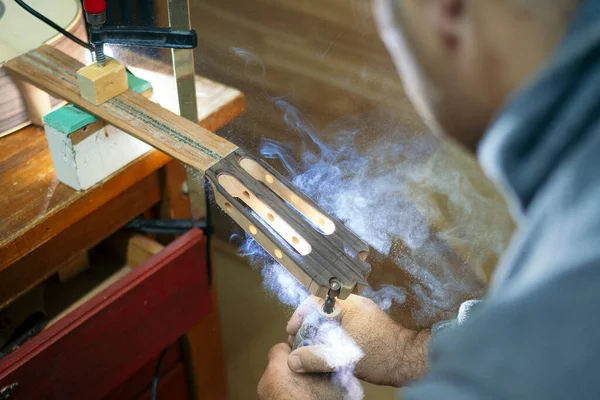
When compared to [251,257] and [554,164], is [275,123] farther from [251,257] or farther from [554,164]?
[554,164]

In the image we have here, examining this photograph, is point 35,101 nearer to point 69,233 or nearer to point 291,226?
point 69,233

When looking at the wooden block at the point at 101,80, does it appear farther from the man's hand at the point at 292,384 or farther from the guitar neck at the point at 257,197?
the man's hand at the point at 292,384

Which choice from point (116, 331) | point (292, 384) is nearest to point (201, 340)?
point (116, 331)

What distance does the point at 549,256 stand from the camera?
0.29 metres

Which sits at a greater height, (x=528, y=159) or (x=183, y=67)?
(x=528, y=159)

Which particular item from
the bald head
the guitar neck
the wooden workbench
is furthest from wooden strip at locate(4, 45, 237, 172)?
the bald head

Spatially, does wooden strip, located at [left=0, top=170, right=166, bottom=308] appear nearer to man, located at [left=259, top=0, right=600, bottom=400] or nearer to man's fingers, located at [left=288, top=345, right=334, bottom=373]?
man's fingers, located at [left=288, top=345, right=334, bottom=373]

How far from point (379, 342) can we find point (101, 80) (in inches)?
19.5

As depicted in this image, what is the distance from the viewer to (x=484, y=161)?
345mm

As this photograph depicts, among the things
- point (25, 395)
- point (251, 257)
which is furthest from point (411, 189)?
point (25, 395)

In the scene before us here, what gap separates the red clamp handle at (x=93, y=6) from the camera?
0.75 meters

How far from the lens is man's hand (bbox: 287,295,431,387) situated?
787mm

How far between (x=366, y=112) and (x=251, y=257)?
35 centimetres

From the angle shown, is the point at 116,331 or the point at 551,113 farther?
the point at 116,331
